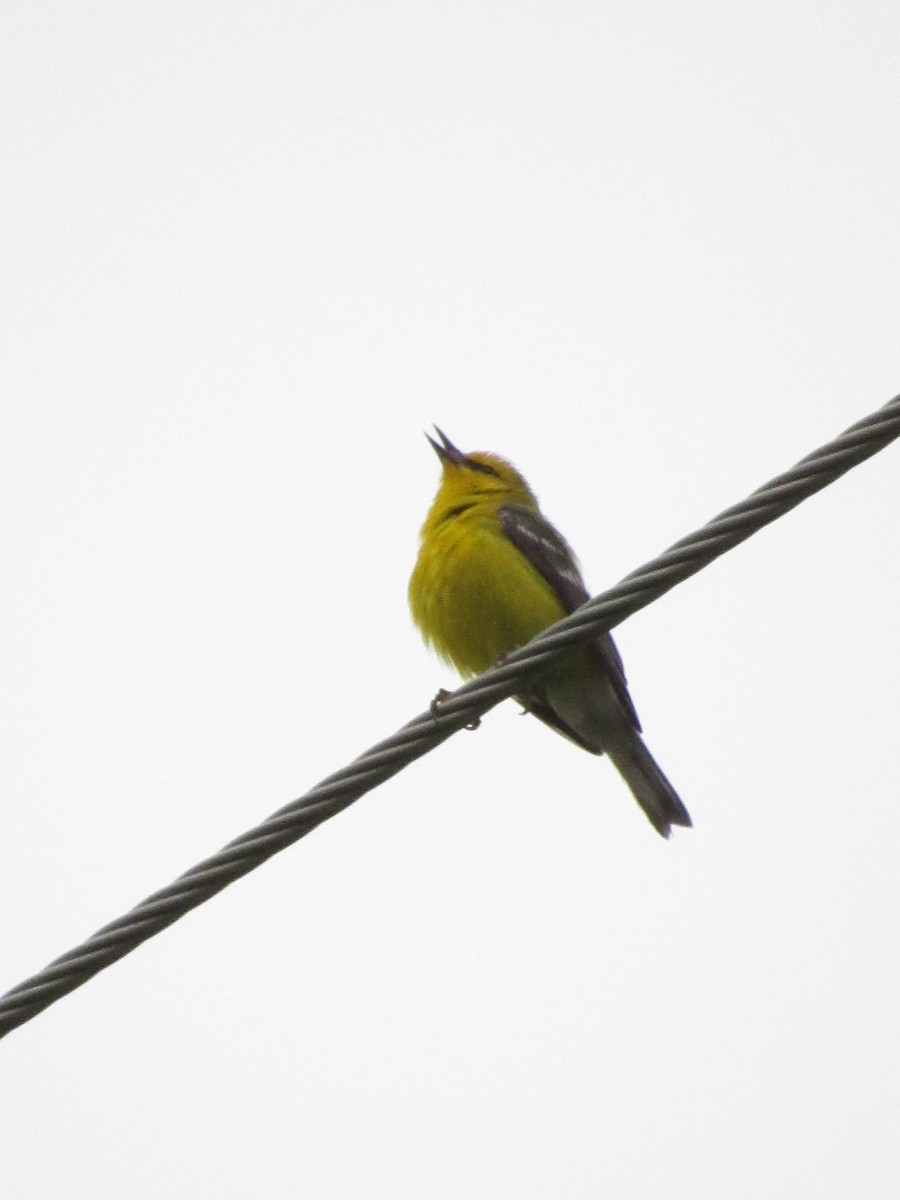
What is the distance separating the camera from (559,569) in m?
6.18

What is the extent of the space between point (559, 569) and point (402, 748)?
2712 mm

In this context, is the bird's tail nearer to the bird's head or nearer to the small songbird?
the small songbird

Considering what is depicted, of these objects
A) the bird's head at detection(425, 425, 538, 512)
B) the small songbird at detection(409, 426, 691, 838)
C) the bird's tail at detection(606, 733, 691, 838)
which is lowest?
the bird's tail at detection(606, 733, 691, 838)

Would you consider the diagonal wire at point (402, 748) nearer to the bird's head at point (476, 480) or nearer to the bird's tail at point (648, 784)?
the bird's tail at point (648, 784)

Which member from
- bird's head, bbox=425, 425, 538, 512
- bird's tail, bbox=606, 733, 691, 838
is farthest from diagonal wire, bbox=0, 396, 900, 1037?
bird's head, bbox=425, 425, 538, 512

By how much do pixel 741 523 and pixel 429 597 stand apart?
2863 millimetres

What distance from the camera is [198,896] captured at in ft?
10.6

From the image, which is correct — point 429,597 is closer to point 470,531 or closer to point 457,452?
point 470,531

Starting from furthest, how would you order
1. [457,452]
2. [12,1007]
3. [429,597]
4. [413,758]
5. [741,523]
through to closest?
[457,452] < [429,597] < [413,758] < [741,523] < [12,1007]


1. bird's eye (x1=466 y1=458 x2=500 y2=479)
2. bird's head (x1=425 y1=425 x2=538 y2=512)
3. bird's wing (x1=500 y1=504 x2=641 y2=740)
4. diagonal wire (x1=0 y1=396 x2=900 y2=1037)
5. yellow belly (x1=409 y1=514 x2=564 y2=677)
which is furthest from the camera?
bird's eye (x1=466 y1=458 x2=500 y2=479)

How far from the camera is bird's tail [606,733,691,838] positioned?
6.07 metres

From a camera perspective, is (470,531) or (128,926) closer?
(128,926)

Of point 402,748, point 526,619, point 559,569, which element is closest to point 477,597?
point 526,619

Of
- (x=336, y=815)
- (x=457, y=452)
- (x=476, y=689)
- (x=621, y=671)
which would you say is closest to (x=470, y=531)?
(x=621, y=671)
